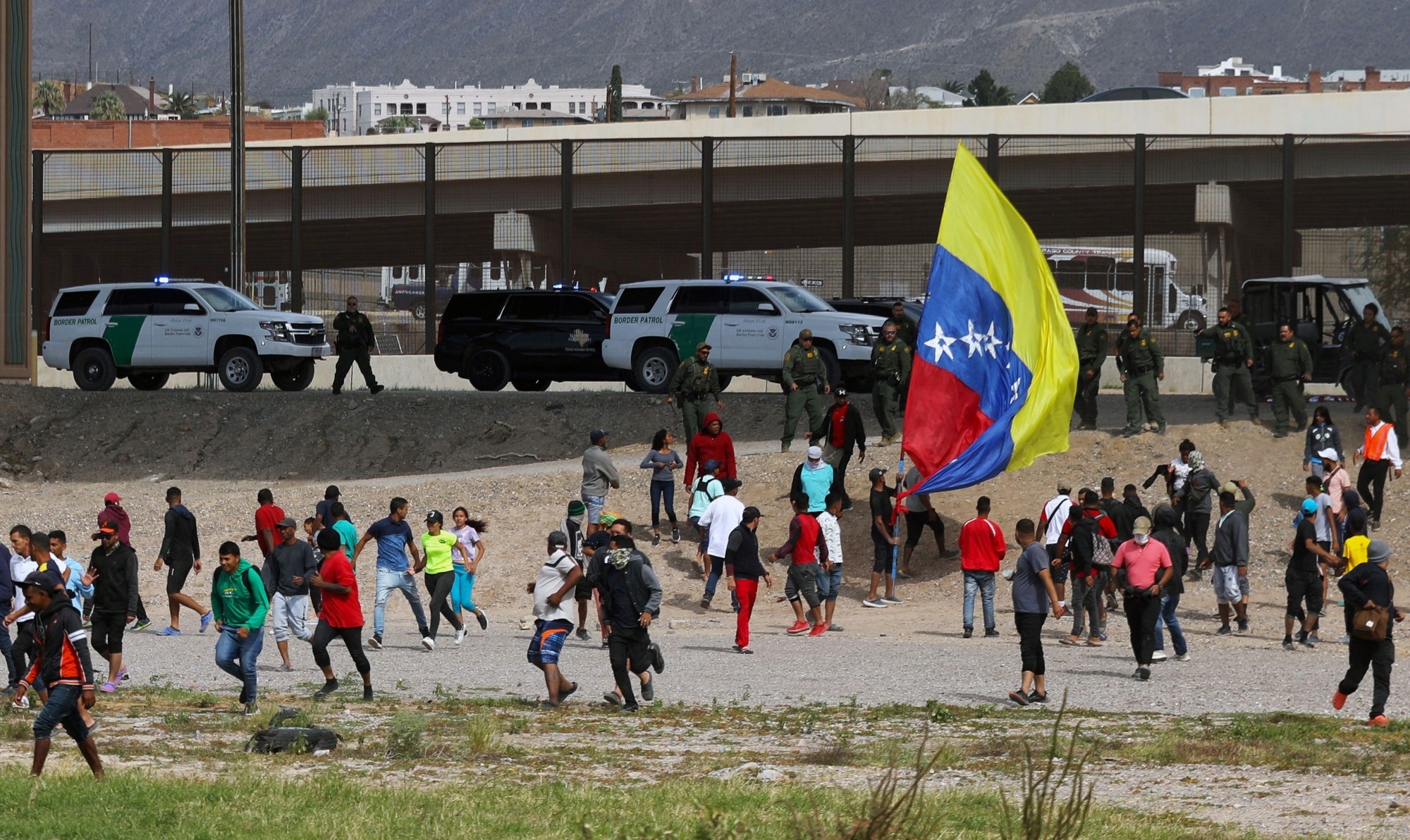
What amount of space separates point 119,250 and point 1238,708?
35488 millimetres

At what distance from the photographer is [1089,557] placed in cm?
1902

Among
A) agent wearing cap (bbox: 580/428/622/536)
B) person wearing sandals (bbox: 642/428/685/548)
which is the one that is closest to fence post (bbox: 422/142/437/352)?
person wearing sandals (bbox: 642/428/685/548)

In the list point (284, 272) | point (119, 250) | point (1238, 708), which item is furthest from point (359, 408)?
point (1238, 708)

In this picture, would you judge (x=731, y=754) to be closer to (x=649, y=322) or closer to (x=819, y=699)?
(x=819, y=699)

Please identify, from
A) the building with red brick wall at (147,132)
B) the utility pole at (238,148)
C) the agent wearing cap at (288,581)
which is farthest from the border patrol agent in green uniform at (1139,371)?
the building with red brick wall at (147,132)

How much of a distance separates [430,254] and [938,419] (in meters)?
24.4

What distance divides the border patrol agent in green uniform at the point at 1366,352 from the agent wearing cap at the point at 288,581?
1662 cm

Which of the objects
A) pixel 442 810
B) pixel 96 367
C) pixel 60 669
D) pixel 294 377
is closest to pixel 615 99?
pixel 294 377

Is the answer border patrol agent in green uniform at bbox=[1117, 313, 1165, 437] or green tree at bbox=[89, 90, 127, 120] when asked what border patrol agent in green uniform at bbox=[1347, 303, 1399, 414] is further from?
green tree at bbox=[89, 90, 127, 120]

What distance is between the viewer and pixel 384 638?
66.0 feet

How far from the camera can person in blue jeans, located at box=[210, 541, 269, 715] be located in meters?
14.4

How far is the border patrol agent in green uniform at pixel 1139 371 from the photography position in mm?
26016

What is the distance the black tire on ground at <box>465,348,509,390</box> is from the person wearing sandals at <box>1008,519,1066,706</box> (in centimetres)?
1887

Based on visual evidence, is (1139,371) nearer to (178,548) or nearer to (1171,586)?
(1171,586)
